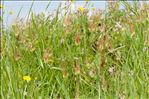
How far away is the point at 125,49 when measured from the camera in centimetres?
352

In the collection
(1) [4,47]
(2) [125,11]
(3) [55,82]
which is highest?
(2) [125,11]

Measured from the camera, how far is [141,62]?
298 cm

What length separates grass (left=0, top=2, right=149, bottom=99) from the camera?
278cm

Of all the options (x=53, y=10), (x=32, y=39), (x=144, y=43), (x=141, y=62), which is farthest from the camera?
(x=53, y=10)

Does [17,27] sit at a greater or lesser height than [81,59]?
greater

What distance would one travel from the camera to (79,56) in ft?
11.4

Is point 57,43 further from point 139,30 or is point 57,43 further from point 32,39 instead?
point 139,30

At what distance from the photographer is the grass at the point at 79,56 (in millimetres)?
2779

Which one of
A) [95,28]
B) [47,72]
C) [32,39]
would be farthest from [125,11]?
[47,72]

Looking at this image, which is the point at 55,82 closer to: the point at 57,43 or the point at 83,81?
the point at 83,81

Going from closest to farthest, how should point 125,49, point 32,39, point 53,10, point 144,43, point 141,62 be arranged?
point 141,62
point 144,43
point 125,49
point 32,39
point 53,10

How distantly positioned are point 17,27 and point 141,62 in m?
1.45

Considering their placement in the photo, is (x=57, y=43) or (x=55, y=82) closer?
(x=55, y=82)

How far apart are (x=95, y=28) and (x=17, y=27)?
0.77m
